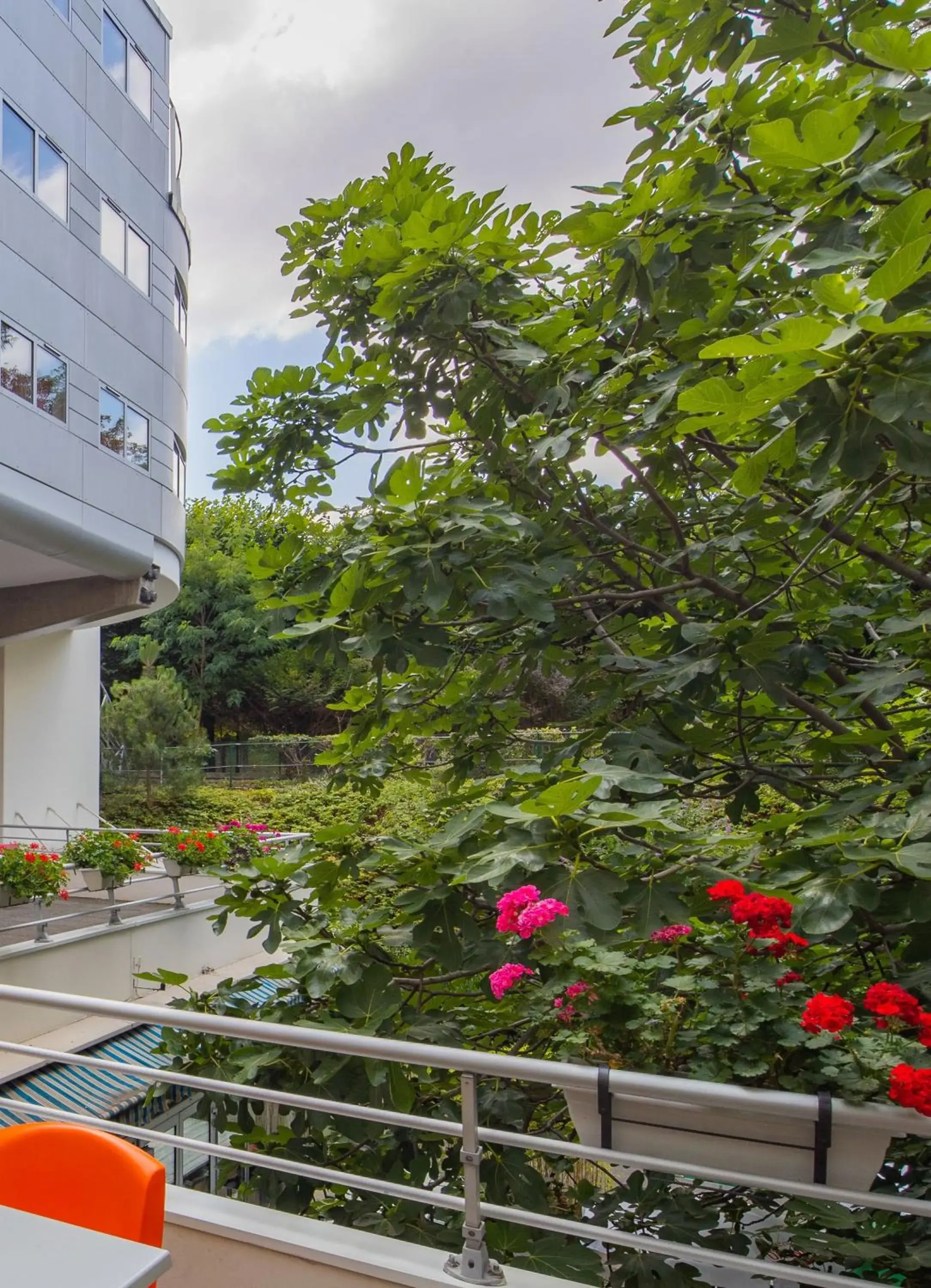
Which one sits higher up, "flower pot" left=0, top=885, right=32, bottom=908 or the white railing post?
the white railing post

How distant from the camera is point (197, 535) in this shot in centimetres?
3462

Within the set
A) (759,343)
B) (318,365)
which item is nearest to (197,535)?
(318,365)

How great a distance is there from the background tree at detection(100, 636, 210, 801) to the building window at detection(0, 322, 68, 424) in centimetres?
1266

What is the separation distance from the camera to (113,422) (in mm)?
10633

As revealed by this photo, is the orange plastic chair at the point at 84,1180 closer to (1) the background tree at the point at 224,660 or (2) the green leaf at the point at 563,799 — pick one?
(2) the green leaf at the point at 563,799

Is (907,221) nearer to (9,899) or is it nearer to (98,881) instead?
→ (9,899)

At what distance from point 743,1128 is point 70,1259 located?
111 centimetres

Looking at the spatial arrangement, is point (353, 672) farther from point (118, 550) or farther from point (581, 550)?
point (118, 550)

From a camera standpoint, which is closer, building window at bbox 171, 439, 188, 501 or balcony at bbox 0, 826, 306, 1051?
balcony at bbox 0, 826, 306, 1051

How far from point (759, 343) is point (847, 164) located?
92 centimetres

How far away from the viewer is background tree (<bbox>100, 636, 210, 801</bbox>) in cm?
2094

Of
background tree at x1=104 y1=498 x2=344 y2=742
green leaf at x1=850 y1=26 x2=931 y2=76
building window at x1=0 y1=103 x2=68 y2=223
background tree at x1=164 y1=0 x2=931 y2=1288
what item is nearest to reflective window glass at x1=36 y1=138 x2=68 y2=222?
building window at x1=0 y1=103 x2=68 y2=223

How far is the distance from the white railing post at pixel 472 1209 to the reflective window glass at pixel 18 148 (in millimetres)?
9759

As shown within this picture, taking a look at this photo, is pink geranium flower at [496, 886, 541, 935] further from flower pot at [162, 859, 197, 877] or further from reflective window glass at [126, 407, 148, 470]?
reflective window glass at [126, 407, 148, 470]
